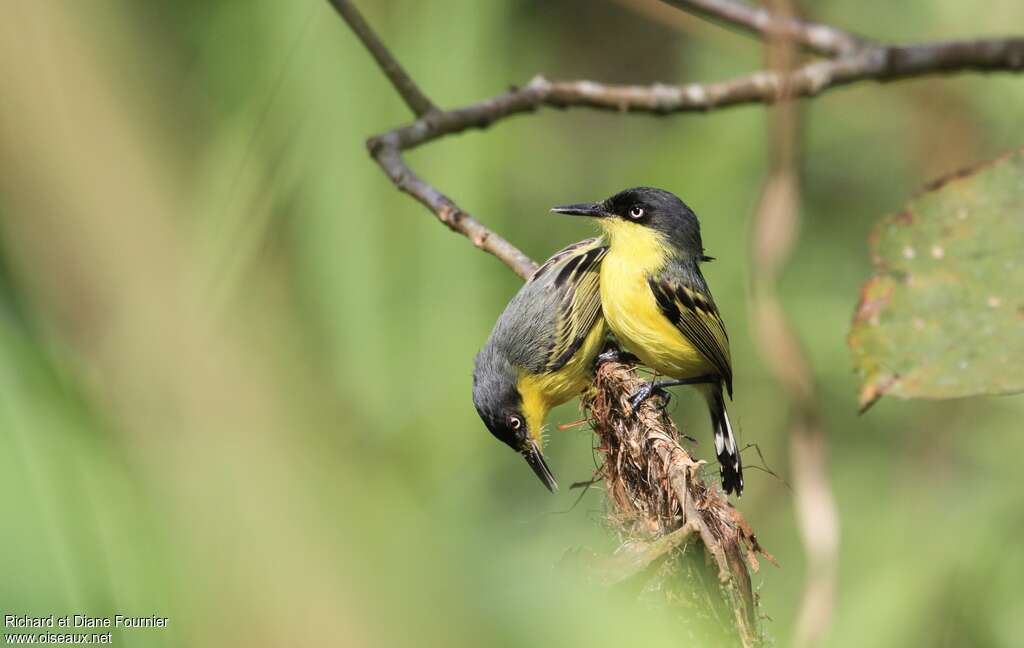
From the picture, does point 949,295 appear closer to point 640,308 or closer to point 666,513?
point 666,513

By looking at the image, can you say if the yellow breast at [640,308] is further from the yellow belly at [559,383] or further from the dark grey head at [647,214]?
the yellow belly at [559,383]

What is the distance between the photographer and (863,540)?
3.99 m

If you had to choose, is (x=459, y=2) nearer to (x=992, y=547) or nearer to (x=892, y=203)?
(x=992, y=547)

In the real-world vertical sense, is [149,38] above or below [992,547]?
above

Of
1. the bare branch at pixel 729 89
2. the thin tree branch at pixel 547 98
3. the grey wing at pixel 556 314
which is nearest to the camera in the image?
the bare branch at pixel 729 89

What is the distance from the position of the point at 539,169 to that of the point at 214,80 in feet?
14.1

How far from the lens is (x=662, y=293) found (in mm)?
3490

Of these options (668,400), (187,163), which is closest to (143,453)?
(187,163)

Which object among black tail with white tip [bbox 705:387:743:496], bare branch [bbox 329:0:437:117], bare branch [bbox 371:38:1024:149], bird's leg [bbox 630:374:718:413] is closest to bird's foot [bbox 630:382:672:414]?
bird's leg [bbox 630:374:718:413]

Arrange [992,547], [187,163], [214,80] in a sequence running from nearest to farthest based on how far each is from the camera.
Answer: [187,163] < [214,80] < [992,547]

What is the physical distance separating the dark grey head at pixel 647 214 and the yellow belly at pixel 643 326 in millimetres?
150

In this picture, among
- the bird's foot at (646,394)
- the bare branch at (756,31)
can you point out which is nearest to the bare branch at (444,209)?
the bird's foot at (646,394)

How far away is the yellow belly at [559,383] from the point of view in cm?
365

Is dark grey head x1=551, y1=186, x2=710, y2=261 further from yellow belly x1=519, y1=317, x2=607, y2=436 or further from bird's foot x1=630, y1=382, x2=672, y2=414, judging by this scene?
bird's foot x1=630, y1=382, x2=672, y2=414
